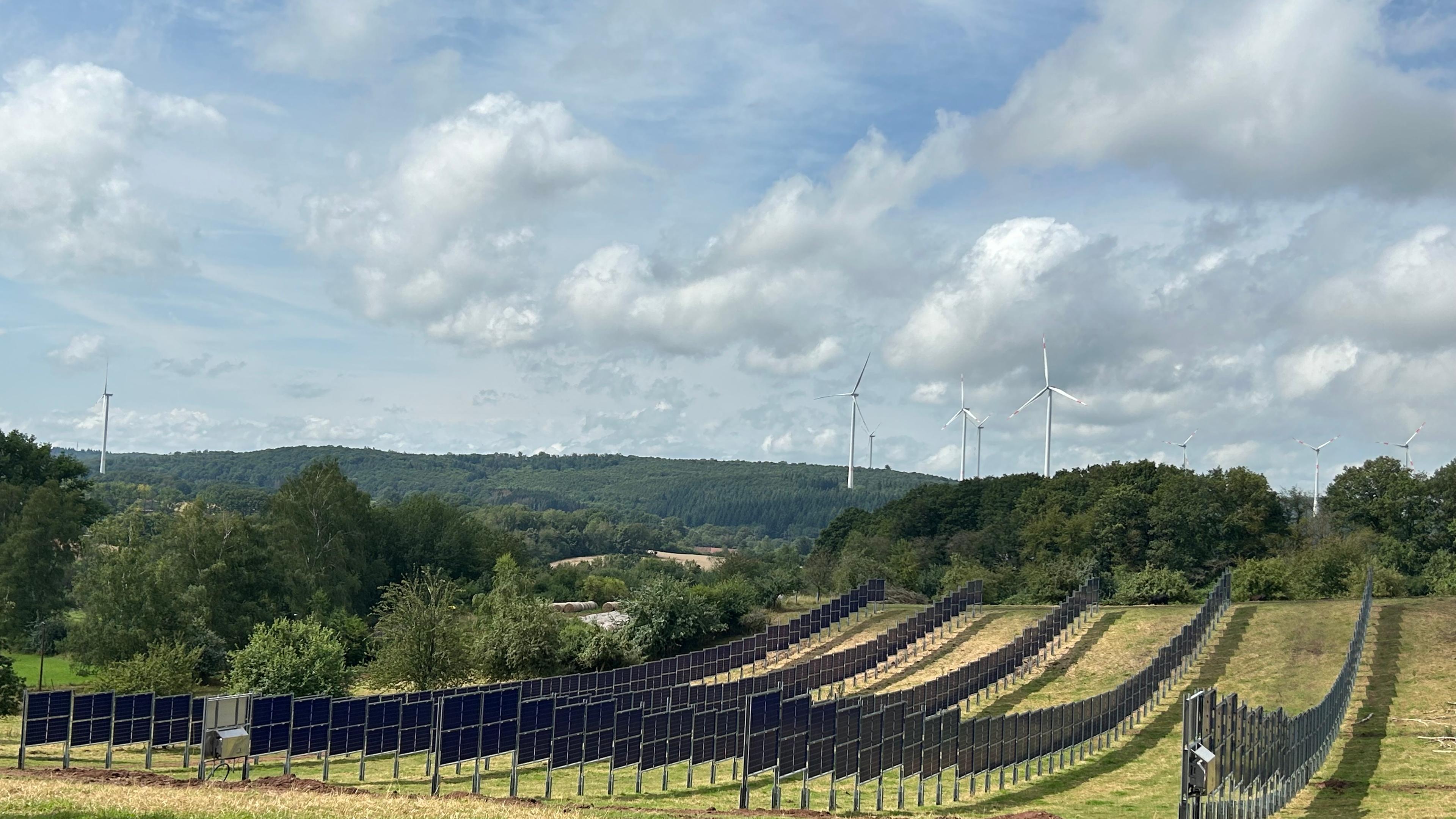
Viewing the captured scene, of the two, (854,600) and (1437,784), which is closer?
(1437,784)

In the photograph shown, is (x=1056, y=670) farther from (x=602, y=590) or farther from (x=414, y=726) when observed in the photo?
(x=602, y=590)

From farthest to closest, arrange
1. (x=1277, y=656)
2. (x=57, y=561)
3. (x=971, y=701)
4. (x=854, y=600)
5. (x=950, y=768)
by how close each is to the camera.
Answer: (x=57, y=561) < (x=854, y=600) < (x=1277, y=656) < (x=971, y=701) < (x=950, y=768)

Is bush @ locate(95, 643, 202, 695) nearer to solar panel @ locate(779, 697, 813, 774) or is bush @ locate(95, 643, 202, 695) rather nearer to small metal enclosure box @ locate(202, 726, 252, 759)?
small metal enclosure box @ locate(202, 726, 252, 759)

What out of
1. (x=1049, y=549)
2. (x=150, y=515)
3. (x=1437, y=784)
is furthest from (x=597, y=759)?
(x=150, y=515)

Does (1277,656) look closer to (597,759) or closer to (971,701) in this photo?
(971,701)

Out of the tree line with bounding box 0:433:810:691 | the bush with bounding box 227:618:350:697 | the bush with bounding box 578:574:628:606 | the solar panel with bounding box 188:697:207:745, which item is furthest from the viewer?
the bush with bounding box 578:574:628:606

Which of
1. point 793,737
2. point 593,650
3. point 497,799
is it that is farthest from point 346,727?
point 593,650

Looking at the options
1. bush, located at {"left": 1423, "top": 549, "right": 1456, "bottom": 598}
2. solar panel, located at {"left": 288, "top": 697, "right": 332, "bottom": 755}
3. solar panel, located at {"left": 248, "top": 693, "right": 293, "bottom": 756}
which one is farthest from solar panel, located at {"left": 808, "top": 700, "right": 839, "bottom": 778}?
bush, located at {"left": 1423, "top": 549, "right": 1456, "bottom": 598}
